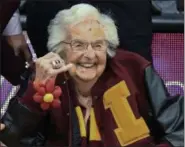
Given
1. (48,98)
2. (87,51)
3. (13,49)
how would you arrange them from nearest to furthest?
1. (48,98)
2. (87,51)
3. (13,49)

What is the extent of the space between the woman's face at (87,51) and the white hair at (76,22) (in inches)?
1.2

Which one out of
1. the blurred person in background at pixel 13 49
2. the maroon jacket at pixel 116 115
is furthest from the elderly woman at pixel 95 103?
the blurred person in background at pixel 13 49

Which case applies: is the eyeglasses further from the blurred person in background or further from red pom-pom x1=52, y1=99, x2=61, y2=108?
the blurred person in background

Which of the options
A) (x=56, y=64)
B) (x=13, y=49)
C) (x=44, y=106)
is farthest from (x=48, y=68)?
(x=13, y=49)

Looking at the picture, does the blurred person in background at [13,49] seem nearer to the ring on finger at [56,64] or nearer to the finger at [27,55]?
the finger at [27,55]

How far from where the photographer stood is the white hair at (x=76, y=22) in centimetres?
281

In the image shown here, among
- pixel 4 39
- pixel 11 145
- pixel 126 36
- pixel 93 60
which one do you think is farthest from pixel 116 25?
pixel 11 145

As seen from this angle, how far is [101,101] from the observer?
280 cm

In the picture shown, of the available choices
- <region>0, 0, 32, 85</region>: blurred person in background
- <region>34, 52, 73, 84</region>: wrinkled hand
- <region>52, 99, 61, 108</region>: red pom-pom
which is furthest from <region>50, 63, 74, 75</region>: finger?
<region>0, 0, 32, 85</region>: blurred person in background

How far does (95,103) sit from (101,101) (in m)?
0.03

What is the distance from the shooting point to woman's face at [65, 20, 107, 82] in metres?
2.77

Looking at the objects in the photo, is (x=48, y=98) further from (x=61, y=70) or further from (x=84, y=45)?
(x=84, y=45)

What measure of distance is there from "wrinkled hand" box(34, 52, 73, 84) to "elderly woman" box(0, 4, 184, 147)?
2 centimetres

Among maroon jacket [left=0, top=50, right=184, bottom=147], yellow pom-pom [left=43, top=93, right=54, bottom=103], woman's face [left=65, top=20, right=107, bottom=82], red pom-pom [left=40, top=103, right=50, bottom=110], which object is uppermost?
woman's face [left=65, top=20, right=107, bottom=82]
